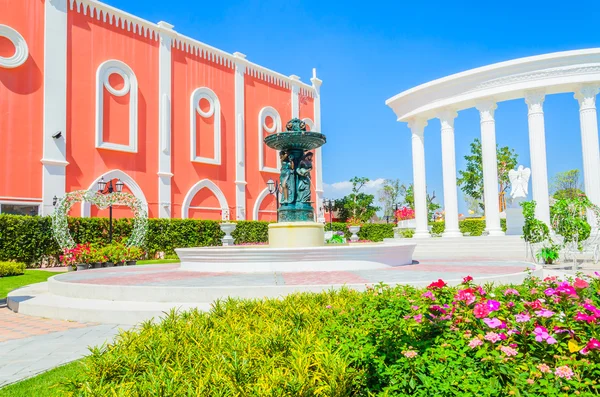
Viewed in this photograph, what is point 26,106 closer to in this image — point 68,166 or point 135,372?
point 68,166

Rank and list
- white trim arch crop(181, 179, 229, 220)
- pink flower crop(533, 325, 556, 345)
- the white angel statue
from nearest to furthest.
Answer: pink flower crop(533, 325, 556, 345)
the white angel statue
white trim arch crop(181, 179, 229, 220)

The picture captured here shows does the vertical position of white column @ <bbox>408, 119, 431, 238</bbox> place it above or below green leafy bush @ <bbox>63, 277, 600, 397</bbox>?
above

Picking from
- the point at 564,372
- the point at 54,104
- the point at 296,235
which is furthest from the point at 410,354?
the point at 54,104

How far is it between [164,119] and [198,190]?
17.5 feet

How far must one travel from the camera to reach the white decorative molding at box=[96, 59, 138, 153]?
76.7ft

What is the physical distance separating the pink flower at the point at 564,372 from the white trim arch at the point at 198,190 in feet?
86.4

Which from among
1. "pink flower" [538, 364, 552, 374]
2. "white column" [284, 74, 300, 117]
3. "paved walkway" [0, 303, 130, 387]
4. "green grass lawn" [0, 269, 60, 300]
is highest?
"white column" [284, 74, 300, 117]

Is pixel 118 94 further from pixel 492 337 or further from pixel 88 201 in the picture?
pixel 492 337

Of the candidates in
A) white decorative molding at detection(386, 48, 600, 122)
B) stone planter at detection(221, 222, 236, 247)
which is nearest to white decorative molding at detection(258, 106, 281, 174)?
stone planter at detection(221, 222, 236, 247)

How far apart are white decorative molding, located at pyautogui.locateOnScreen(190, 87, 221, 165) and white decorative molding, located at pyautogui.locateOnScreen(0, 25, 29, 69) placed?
10260 millimetres

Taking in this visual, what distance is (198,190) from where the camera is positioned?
1123 inches

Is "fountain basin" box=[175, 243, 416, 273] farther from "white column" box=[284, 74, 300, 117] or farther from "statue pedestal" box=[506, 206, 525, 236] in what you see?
"white column" box=[284, 74, 300, 117]

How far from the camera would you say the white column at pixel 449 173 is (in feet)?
75.1

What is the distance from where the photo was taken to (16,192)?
65.6ft
